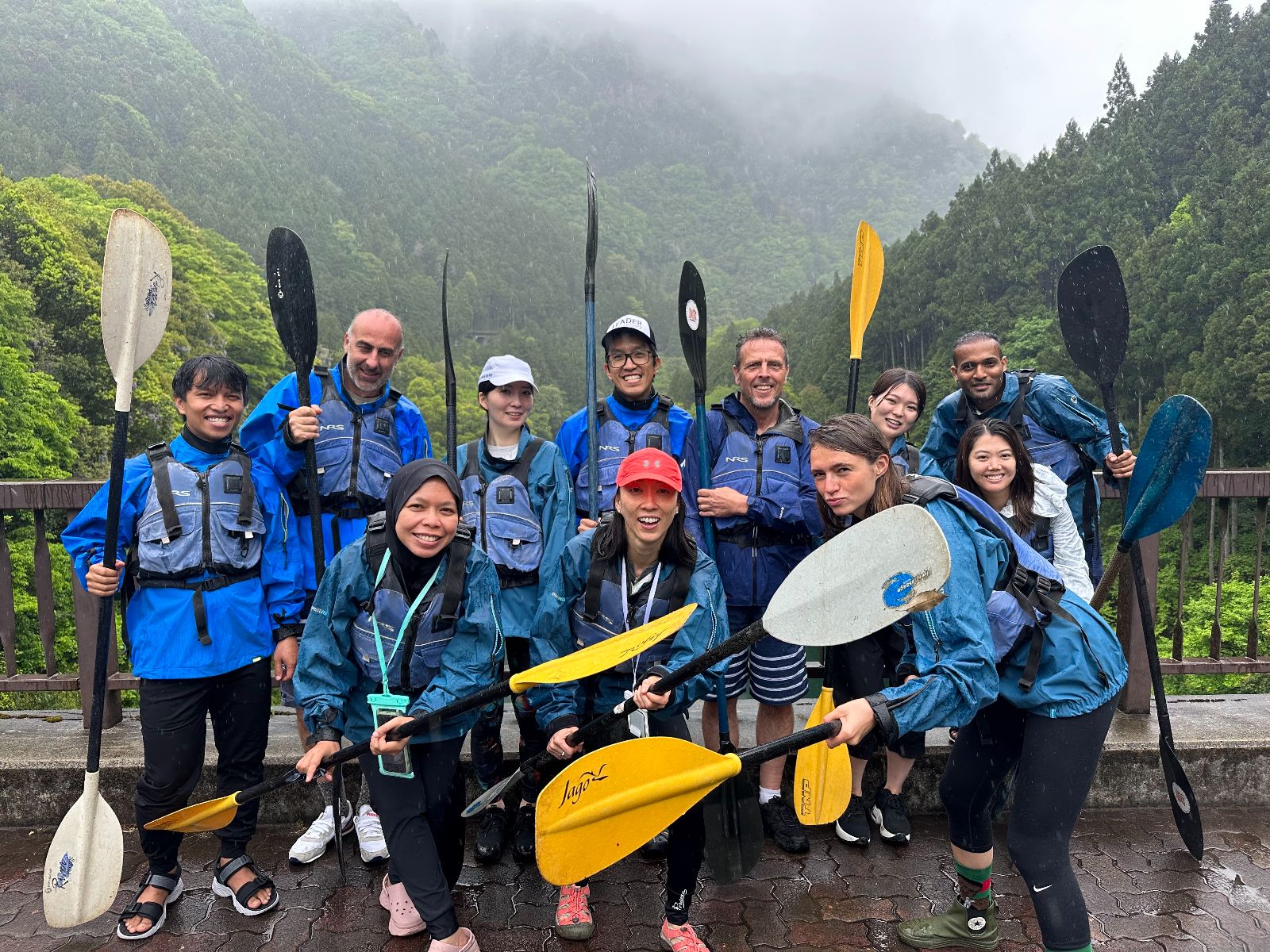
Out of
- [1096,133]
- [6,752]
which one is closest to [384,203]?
[1096,133]

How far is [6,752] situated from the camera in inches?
141

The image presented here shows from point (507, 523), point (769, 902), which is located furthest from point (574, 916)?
point (507, 523)

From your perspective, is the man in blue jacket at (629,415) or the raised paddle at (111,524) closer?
the raised paddle at (111,524)

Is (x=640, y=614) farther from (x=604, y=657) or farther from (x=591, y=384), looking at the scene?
(x=591, y=384)

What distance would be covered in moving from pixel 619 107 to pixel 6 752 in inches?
8366

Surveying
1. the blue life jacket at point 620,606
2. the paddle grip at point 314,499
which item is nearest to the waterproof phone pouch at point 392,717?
the blue life jacket at point 620,606

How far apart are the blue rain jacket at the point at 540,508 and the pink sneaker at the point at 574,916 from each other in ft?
2.96

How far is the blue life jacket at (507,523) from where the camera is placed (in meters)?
3.19

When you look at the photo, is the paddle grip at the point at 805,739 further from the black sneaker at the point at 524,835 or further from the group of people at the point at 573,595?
the black sneaker at the point at 524,835

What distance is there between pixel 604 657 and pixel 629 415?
141 centimetres

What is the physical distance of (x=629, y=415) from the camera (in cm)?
350

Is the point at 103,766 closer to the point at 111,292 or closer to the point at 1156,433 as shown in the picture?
the point at 111,292

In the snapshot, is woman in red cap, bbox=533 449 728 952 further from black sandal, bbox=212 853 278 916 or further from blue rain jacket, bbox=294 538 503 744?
black sandal, bbox=212 853 278 916

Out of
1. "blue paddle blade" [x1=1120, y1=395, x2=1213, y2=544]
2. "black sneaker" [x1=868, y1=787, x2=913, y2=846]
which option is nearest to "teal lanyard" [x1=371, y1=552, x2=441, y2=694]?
"black sneaker" [x1=868, y1=787, x2=913, y2=846]
